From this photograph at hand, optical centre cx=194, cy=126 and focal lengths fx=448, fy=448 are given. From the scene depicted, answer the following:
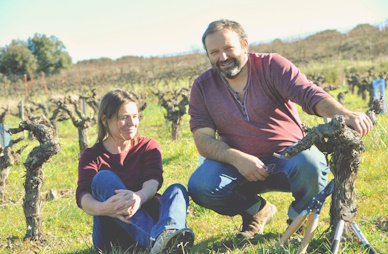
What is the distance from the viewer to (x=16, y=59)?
35.3 metres

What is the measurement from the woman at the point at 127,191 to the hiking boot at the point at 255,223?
0.60m

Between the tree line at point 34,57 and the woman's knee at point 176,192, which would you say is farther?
the tree line at point 34,57

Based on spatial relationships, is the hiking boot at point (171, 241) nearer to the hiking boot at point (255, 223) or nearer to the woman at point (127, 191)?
the woman at point (127, 191)

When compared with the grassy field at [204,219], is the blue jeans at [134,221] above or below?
above

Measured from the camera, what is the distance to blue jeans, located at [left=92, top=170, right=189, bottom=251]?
119 inches

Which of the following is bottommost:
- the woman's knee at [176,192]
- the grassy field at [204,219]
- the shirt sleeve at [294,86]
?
the grassy field at [204,219]

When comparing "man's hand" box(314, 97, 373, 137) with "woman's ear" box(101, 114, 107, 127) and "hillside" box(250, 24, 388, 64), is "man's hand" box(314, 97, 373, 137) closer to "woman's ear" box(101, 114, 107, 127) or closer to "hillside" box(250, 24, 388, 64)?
"woman's ear" box(101, 114, 107, 127)

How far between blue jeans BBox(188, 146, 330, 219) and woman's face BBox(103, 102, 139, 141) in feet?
2.05

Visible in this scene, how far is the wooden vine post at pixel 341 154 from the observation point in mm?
2639

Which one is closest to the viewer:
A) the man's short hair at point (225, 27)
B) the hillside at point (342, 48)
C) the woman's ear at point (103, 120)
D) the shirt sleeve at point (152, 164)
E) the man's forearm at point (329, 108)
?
the man's forearm at point (329, 108)

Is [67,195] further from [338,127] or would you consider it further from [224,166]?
[338,127]

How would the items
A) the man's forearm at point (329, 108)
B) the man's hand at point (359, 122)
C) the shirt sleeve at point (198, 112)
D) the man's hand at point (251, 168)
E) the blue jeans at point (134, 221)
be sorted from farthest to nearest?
the shirt sleeve at point (198, 112)
the man's hand at point (251, 168)
the blue jeans at point (134, 221)
the man's forearm at point (329, 108)
the man's hand at point (359, 122)

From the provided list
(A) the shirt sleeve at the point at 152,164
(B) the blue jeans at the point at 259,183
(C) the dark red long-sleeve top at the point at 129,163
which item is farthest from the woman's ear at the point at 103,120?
(B) the blue jeans at the point at 259,183

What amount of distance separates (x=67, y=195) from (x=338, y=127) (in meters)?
4.19
